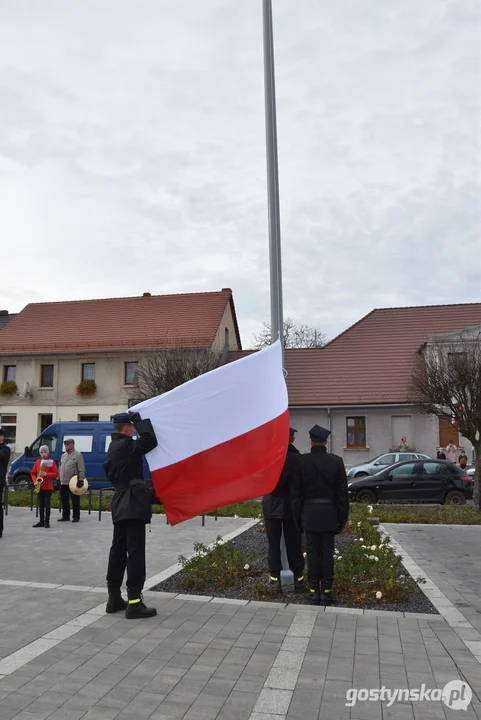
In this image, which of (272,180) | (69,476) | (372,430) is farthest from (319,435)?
(372,430)

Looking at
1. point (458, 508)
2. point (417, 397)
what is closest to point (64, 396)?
point (417, 397)

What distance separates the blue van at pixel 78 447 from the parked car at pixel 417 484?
28.6 ft

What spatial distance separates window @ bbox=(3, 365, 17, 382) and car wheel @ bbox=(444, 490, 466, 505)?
28521 mm

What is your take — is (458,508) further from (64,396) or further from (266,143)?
(64,396)

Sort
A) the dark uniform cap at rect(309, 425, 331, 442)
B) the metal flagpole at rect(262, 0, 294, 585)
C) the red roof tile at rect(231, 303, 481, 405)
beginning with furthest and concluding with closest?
the red roof tile at rect(231, 303, 481, 405) < the metal flagpole at rect(262, 0, 294, 585) < the dark uniform cap at rect(309, 425, 331, 442)

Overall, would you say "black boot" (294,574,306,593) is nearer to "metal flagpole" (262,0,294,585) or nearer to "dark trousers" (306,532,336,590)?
"dark trousers" (306,532,336,590)

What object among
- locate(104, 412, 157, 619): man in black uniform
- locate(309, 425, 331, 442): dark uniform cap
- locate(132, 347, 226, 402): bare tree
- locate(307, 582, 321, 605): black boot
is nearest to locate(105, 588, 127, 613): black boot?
locate(104, 412, 157, 619): man in black uniform

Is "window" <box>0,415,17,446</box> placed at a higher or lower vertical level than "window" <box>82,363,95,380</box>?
lower

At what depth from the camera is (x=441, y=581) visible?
26.7 feet

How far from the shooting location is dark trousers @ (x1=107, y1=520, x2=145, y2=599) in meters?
6.19

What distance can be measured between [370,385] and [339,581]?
27.1 meters

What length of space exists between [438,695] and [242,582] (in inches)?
138

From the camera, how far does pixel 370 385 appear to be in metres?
33.7

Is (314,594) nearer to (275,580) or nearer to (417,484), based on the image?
(275,580)
